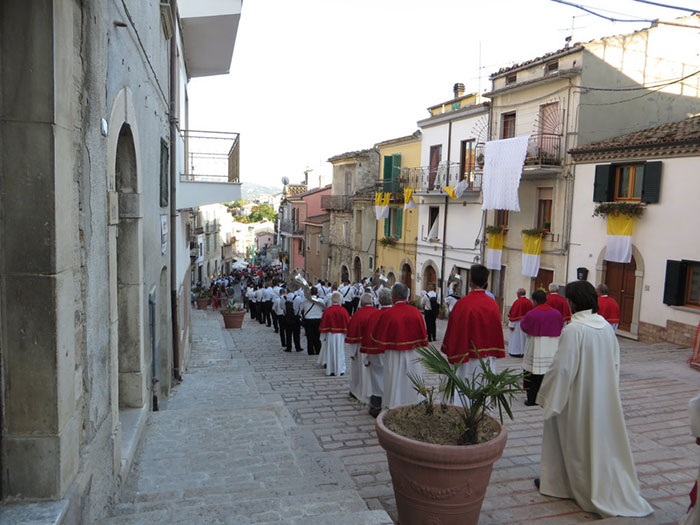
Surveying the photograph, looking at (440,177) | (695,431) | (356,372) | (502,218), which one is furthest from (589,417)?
(440,177)

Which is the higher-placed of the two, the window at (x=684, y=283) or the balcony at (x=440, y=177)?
the balcony at (x=440, y=177)

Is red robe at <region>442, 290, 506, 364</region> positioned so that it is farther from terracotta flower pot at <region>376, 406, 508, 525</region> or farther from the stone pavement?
terracotta flower pot at <region>376, 406, 508, 525</region>

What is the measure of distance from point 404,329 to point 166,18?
19.3ft

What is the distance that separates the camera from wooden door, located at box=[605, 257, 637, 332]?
1623cm

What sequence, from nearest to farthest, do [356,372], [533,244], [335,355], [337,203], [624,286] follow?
[356,372] → [335,355] → [624,286] → [533,244] → [337,203]

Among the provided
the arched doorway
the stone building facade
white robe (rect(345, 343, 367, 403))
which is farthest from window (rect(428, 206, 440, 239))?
white robe (rect(345, 343, 367, 403))

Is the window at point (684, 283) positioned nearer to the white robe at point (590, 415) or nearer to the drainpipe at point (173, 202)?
the white robe at point (590, 415)

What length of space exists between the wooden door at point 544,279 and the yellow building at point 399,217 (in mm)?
10123

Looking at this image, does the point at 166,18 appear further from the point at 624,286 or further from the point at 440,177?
the point at 440,177

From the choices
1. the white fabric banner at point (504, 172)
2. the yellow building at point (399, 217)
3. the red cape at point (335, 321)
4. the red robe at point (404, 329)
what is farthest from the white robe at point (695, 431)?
the yellow building at point (399, 217)

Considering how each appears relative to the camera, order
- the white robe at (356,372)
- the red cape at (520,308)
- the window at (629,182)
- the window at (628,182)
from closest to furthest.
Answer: the white robe at (356,372)
the red cape at (520,308)
the window at (628,182)
the window at (629,182)

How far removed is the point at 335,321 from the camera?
11383 millimetres

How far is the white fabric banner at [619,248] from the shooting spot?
16.0 m

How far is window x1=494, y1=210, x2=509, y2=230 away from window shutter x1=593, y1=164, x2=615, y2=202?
5604 millimetres
